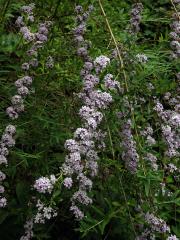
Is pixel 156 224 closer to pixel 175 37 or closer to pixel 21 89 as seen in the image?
pixel 21 89

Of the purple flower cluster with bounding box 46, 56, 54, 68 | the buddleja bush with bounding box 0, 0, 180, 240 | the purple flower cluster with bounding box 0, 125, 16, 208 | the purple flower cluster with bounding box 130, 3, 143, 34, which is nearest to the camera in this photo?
the purple flower cluster with bounding box 0, 125, 16, 208

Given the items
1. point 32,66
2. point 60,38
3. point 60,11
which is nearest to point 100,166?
point 32,66

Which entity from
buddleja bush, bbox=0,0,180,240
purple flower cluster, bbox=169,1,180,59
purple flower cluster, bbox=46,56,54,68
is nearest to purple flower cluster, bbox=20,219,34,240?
buddleja bush, bbox=0,0,180,240

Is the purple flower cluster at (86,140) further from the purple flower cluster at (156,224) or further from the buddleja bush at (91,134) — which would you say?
the purple flower cluster at (156,224)

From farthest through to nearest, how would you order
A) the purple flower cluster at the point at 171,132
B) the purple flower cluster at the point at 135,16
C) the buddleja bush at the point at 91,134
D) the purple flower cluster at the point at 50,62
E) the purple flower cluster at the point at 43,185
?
the purple flower cluster at the point at 135,16, the purple flower cluster at the point at 50,62, the purple flower cluster at the point at 171,132, the buddleja bush at the point at 91,134, the purple flower cluster at the point at 43,185

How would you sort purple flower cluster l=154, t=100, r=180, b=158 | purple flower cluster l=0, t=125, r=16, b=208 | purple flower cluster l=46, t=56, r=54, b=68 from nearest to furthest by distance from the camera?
purple flower cluster l=0, t=125, r=16, b=208 < purple flower cluster l=154, t=100, r=180, b=158 < purple flower cluster l=46, t=56, r=54, b=68

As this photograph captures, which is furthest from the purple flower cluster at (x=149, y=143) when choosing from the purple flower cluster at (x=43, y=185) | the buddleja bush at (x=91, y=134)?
the purple flower cluster at (x=43, y=185)

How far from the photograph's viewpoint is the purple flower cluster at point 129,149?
8.66 ft

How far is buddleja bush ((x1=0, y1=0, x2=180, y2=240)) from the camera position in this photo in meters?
2.55

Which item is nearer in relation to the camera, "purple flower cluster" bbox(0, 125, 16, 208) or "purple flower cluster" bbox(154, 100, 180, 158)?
"purple flower cluster" bbox(0, 125, 16, 208)

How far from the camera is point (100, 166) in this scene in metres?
2.85

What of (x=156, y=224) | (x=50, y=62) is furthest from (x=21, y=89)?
(x=156, y=224)

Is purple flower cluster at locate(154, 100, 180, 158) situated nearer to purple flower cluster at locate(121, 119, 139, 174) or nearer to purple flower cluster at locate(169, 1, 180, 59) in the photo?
purple flower cluster at locate(121, 119, 139, 174)

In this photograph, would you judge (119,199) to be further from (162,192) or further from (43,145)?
(43,145)
